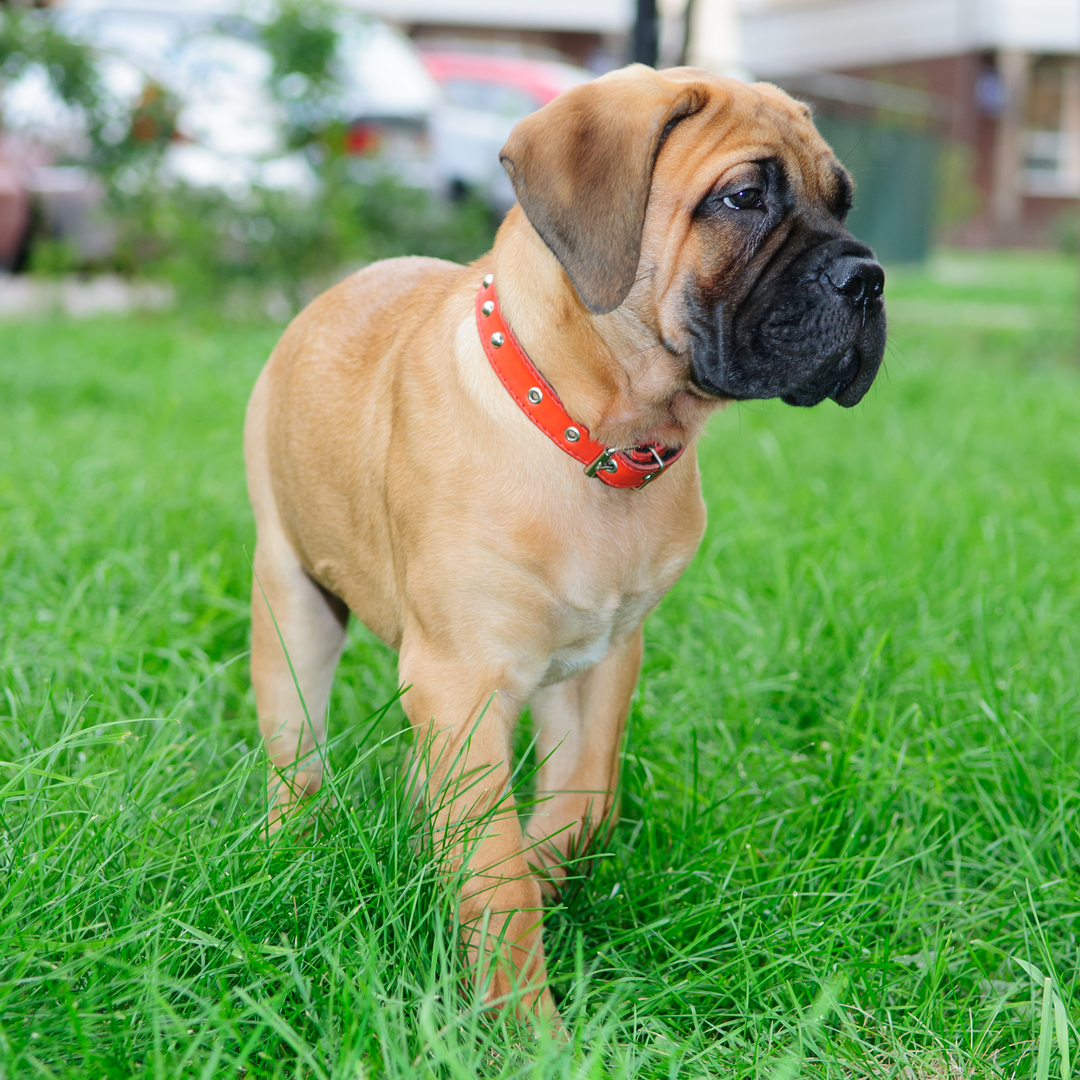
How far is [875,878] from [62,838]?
156 cm

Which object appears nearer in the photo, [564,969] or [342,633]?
[564,969]

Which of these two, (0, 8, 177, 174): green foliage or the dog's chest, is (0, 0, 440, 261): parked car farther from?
the dog's chest

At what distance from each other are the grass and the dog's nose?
3.31 ft

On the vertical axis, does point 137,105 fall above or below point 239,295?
above

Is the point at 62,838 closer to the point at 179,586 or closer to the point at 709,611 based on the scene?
the point at 179,586

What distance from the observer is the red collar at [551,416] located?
2232 millimetres

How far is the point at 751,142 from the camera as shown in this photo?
7.31ft

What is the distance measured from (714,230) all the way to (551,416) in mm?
456

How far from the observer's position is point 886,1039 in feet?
6.70

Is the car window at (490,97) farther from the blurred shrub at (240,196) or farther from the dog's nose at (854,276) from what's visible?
the dog's nose at (854,276)

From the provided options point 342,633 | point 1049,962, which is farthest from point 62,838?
point 1049,962

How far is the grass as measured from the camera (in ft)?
5.95

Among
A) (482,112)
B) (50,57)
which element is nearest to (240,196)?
(50,57)

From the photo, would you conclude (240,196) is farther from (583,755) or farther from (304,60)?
(583,755)
